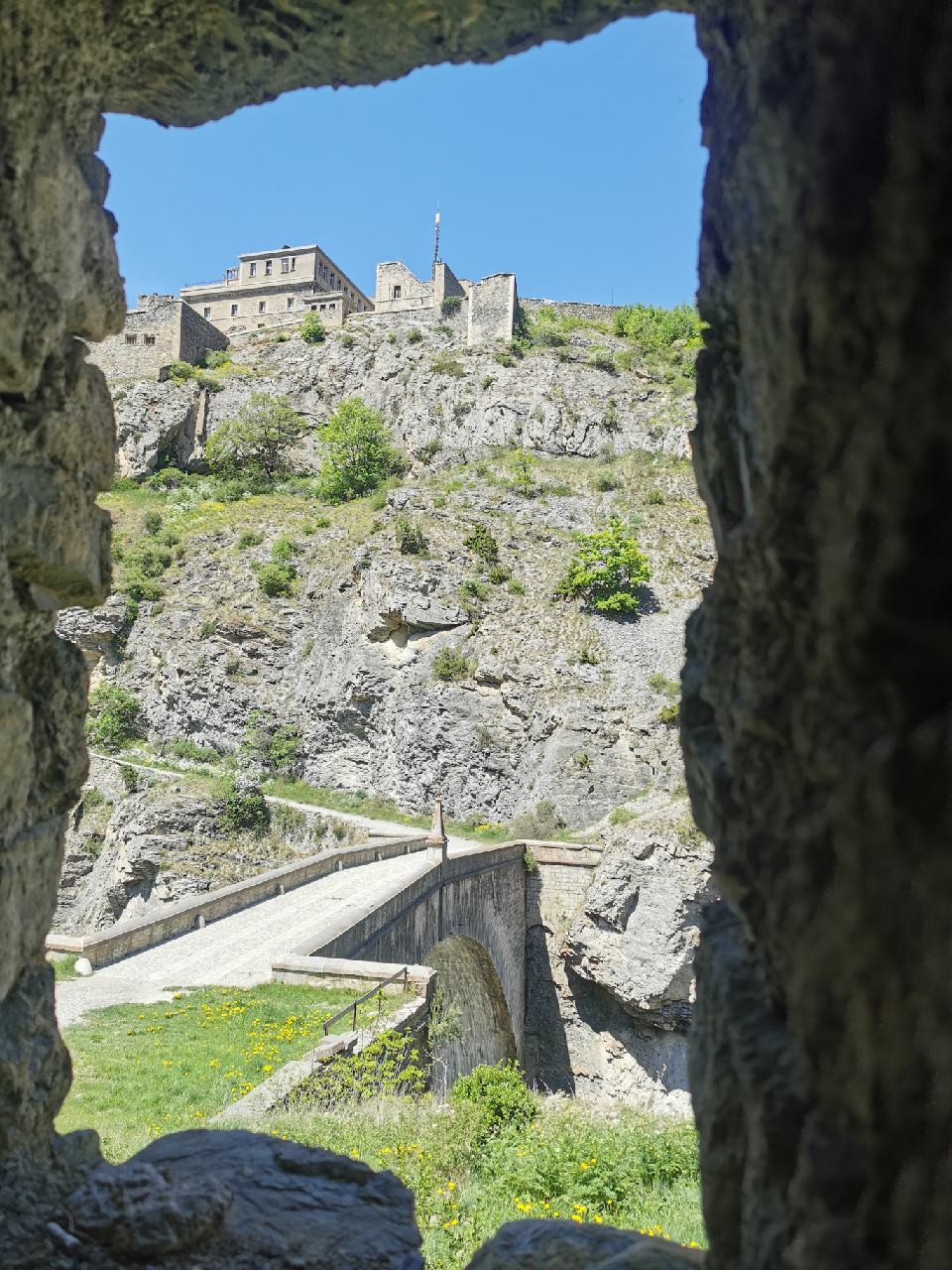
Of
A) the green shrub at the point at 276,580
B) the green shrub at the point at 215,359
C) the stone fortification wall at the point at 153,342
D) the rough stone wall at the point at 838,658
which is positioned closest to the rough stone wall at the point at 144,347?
the stone fortification wall at the point at 153,342

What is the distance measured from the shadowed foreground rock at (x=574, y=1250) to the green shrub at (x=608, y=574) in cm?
2535

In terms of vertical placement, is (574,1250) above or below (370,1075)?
above

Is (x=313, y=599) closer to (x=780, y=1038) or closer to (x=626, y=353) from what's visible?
(x=626, y=353)

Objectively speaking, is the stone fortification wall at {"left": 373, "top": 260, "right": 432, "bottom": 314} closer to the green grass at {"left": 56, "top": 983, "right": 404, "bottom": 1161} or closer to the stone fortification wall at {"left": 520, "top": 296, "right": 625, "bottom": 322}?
the stone fortification wall at {"left": 520, "top": 296, "right": 625, "bottom": 322}

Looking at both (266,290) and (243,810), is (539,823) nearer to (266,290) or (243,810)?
(243,810)

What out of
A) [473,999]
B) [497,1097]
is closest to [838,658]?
[497,1097]

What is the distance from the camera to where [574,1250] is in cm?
215

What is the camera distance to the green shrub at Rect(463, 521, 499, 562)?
29.0 meters

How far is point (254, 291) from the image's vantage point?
52.8 m

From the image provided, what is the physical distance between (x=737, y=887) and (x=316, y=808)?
24.4 metres

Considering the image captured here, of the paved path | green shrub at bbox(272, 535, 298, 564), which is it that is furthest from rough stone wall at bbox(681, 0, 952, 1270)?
green shrub at bbox(272, 535, 298, 564)

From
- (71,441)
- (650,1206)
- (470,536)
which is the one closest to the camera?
(71,441)

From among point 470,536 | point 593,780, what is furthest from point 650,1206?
point 470,536

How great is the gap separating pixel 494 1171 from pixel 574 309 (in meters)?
45.4
